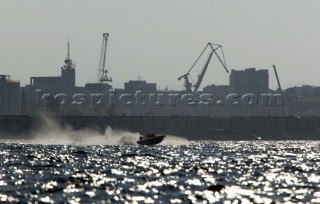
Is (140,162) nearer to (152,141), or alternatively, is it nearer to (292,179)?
(292,179)

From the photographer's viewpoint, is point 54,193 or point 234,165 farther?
point 234,165

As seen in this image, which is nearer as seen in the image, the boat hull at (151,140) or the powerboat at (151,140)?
the powerboat at (151,140)

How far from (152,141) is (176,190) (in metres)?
94.2

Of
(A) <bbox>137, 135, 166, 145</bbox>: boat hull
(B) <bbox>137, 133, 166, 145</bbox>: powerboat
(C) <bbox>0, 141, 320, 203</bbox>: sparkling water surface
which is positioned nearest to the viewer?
(C) <bbox>0, 141, 320, 203</bbox>: sparkling water surface

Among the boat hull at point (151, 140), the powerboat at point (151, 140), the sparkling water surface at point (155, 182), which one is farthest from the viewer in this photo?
the boat hull at point (151, 140)

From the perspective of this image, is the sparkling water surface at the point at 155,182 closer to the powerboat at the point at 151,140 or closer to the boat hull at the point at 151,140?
the powerboat at the point at 151,140

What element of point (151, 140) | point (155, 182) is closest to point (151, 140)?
point (151, 140)

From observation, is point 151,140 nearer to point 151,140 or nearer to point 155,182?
point 151,140

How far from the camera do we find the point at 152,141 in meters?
162

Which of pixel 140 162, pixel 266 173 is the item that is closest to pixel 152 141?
pixel 140 162

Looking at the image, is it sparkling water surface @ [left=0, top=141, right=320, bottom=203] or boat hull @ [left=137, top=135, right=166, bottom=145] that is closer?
sparkling water surface @ [left=0, top=141, right=320, bottom=203]

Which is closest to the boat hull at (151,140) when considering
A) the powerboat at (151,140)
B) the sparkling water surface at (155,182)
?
the powerboat at (151,140)

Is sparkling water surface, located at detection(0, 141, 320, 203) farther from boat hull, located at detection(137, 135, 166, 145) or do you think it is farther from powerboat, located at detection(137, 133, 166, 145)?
boat hull, located at detection(137, 135, 166, 145)

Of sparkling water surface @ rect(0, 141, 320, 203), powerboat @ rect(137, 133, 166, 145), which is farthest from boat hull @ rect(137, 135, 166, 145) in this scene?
sparkling water surface @ rect(0, 141, 320, 203)
